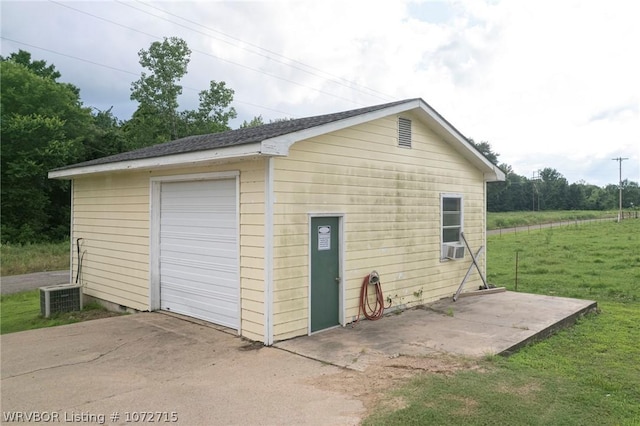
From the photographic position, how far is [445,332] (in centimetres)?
671

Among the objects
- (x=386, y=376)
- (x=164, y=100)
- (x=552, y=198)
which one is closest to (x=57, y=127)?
(x=164, y=100)

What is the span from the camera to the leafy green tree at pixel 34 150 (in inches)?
891

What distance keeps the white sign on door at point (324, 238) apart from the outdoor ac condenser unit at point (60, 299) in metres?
5.72

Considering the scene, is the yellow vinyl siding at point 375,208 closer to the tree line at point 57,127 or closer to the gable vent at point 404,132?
the gable vent at point 404,132

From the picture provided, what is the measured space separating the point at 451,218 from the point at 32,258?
679 inches

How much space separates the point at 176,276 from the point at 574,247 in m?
18.8

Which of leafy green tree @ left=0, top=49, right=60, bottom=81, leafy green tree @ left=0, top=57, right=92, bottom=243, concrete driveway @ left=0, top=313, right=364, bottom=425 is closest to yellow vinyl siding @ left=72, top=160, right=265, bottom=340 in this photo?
concrete driveway @ left=0, top=313, right=364, bottom=425

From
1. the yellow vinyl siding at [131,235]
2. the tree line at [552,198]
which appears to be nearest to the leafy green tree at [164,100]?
the yellow vinyl siding at [131,235]

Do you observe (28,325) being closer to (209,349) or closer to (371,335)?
(209,349)

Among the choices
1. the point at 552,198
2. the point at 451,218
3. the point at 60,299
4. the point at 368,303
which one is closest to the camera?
the point at 368,303

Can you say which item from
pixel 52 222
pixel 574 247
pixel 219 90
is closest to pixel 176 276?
pixel 574 247

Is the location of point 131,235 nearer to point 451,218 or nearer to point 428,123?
point 428,123

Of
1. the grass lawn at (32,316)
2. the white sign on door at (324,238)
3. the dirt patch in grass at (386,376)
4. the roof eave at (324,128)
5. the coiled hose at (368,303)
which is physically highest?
the roof eave at (324,128)

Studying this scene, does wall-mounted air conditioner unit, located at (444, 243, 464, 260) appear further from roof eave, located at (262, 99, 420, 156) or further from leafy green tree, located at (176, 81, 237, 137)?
leafy green tree, located at (176, 81, 237, 137)
